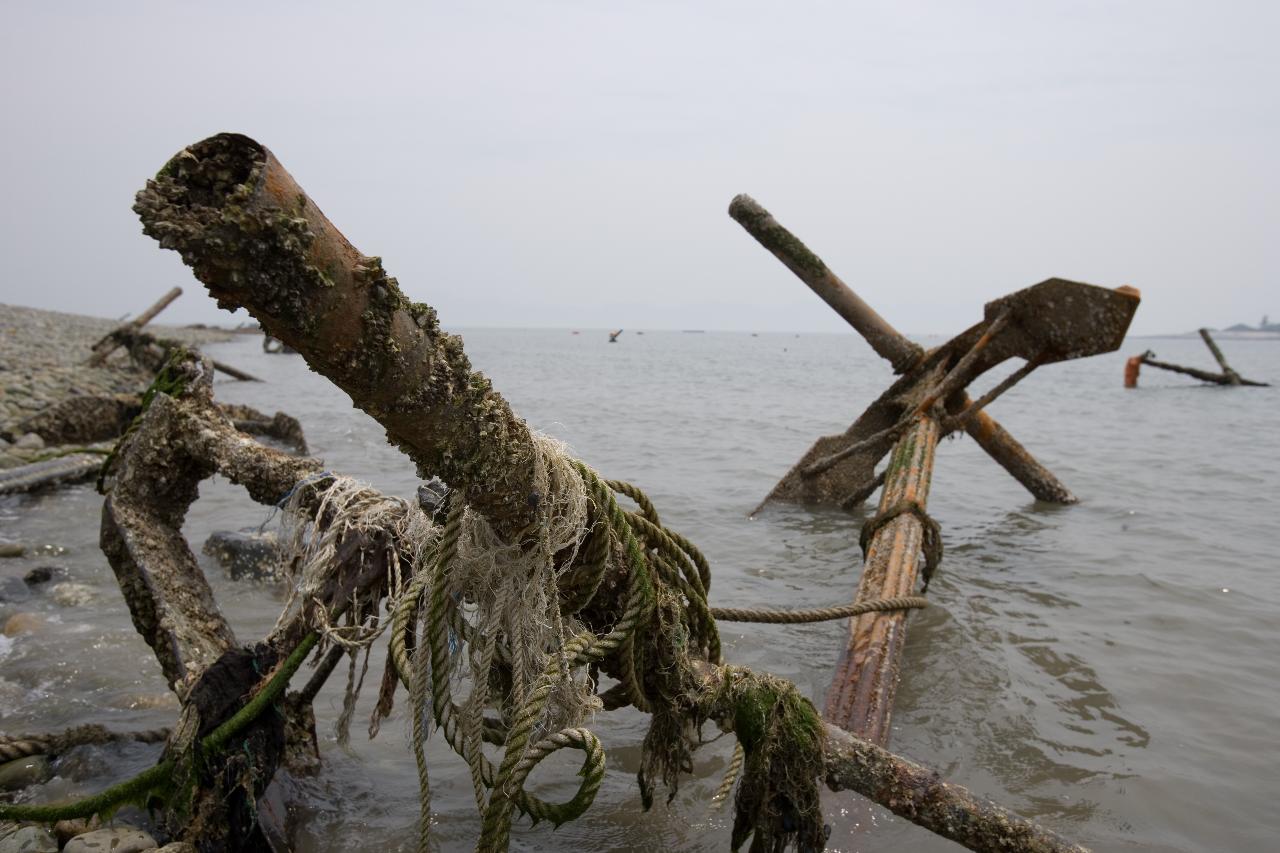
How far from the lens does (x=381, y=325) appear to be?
1.42 metres

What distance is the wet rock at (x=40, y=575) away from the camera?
5230 millimetres

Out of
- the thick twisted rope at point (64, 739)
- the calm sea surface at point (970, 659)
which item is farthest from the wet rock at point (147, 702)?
the thick twisted rope at point (64, 739)

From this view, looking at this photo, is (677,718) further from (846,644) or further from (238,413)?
(238,413)

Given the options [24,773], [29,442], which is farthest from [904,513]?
[29,442]

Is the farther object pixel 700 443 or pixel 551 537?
pixel 700 443

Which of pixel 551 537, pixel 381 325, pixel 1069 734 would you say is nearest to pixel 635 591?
pixel 551 537

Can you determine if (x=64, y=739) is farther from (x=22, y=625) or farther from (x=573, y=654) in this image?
(x=573, y=654)

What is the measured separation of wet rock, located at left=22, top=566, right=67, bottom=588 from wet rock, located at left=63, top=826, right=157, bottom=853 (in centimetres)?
349

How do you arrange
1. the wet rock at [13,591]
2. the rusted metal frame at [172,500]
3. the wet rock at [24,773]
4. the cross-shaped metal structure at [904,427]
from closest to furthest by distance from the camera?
the rusted metal frame at [172,500]
the wet rock at [24,773]
the cross-shaped metal structure at [904,427]
the wet rock at [13,591]

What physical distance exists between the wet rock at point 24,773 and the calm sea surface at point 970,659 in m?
0.06

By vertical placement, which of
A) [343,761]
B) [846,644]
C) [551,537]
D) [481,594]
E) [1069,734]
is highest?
[551,537]

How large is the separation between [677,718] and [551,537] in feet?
2.35

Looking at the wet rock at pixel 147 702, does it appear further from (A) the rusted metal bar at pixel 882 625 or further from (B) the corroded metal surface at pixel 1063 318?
(B) the corroded metal surface at pixel 1063 318

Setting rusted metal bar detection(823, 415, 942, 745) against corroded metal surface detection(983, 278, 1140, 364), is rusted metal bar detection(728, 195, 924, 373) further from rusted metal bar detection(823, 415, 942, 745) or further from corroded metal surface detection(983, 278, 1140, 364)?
rusted metal bar detection(823, 415, 942, 745)
